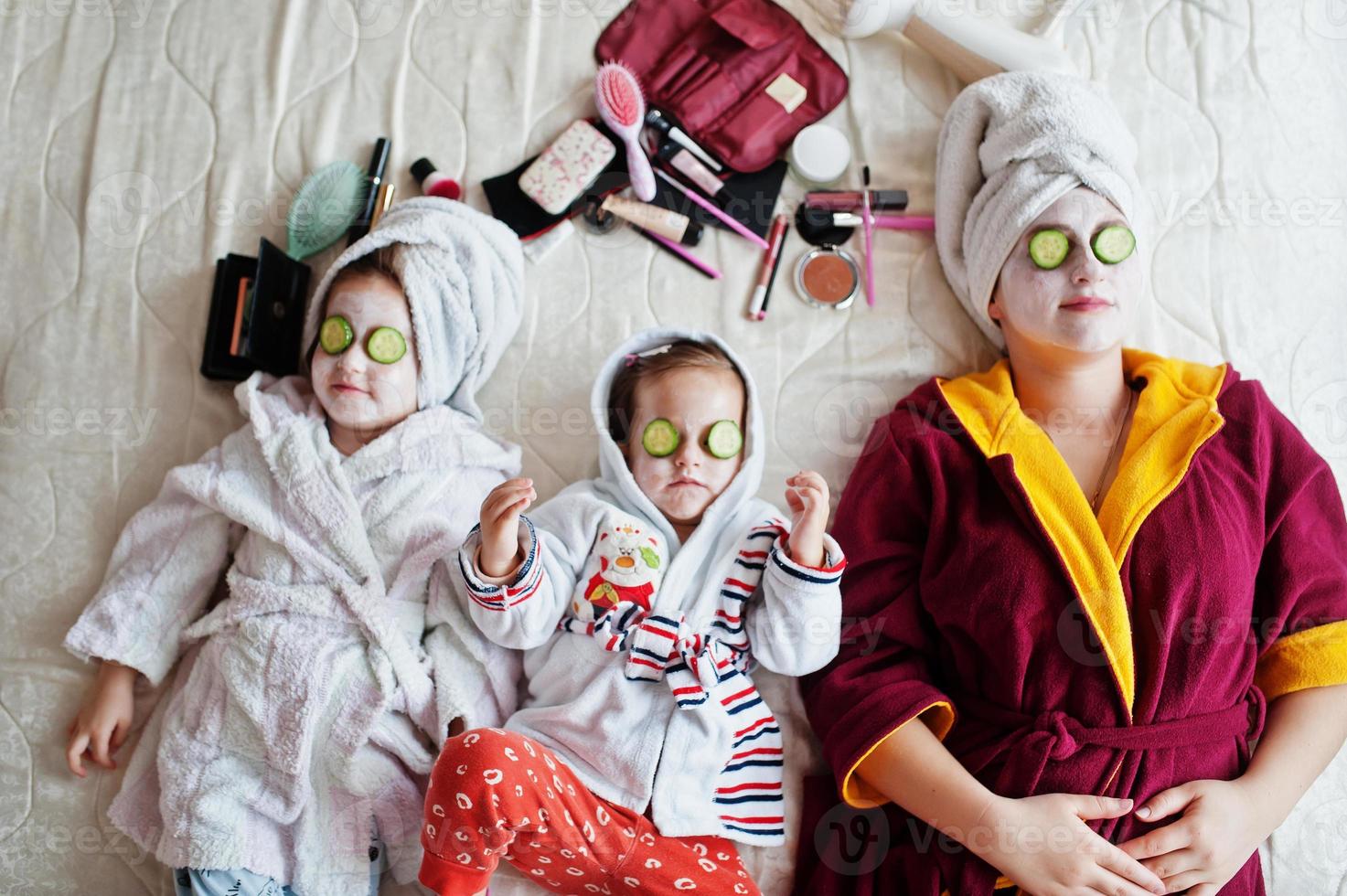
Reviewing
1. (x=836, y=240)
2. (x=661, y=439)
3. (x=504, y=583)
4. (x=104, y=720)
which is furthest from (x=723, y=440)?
(x=104, y=720)

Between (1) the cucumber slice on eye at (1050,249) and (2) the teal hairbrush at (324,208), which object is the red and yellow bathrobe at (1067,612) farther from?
(2) the teal hairbrush at (324,208)

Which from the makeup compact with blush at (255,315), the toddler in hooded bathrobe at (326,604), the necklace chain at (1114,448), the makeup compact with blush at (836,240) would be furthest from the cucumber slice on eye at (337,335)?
the necklace chain at (1114,448)

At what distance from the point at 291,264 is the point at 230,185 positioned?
0.18 meters

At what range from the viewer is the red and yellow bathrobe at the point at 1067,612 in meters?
1.15

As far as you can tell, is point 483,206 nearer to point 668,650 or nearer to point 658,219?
point 658,219

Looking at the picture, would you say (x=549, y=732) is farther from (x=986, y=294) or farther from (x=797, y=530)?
(x=986, y=294)

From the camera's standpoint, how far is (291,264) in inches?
55.1

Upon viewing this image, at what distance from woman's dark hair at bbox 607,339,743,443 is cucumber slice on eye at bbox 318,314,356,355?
34 cm

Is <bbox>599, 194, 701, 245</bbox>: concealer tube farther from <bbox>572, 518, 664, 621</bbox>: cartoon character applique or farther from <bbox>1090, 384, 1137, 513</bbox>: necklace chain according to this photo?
<bbox>1090, 384, 1137, 513</bbox>: necklace chain

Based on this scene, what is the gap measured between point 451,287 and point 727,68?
21.0 inches

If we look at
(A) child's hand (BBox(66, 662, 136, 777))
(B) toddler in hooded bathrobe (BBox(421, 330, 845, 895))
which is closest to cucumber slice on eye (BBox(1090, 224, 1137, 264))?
(B) toddler in hooded bathrobe (BBox(421, 330, 845, 895))

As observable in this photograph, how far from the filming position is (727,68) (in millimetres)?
1491

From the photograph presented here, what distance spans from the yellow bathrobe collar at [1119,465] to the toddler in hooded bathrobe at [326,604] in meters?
0.64

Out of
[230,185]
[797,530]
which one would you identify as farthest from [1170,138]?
[230,185]
